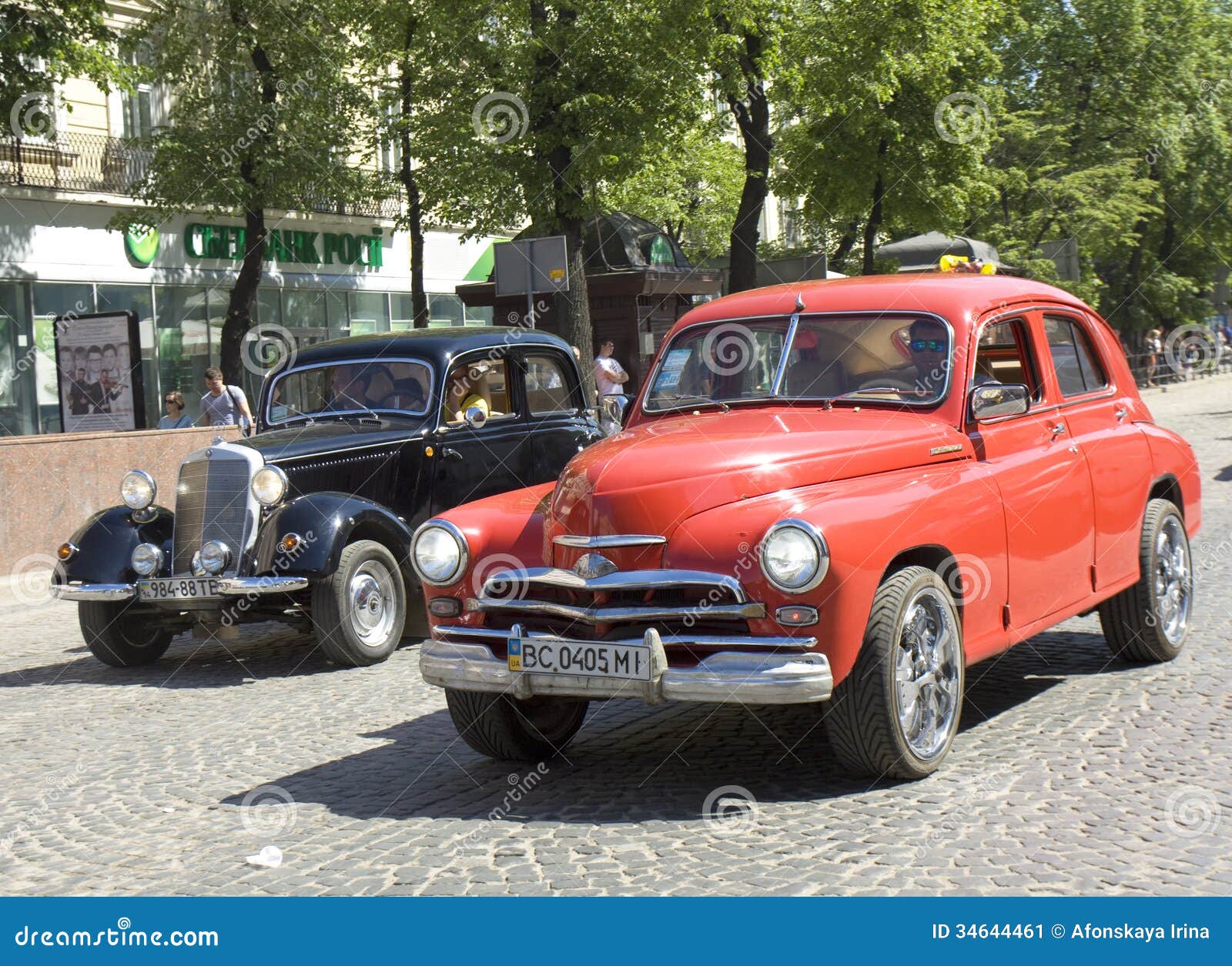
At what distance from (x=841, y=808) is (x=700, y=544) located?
105cm

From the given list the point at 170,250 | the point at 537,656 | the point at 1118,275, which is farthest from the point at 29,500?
the point at 1118,275

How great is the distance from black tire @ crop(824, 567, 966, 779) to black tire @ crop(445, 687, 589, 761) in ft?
4.28

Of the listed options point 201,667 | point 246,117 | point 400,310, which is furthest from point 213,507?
point 400,310

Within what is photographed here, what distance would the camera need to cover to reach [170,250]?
30062 millimetres

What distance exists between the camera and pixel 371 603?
9.62m

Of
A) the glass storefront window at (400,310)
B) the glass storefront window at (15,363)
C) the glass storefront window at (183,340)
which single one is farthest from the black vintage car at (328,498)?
the glass storefront window at (400,310)

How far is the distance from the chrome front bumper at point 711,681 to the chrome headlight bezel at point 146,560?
14.5ft

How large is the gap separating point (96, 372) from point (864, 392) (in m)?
13.9

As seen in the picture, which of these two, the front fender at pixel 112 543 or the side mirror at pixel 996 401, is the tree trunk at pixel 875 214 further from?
the side mirror at pixel 996 401

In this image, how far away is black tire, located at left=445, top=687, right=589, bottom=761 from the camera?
6328 millimetres

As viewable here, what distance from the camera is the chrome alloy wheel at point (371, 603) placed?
942 cm

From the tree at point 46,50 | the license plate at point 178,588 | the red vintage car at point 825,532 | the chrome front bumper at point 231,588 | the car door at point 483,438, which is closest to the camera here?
the red vintage car at point 825,532

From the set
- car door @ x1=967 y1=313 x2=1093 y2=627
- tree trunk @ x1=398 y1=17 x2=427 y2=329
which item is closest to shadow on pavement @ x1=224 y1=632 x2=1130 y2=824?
car door @ x1=967 y1=313 x2=1093 y2=627

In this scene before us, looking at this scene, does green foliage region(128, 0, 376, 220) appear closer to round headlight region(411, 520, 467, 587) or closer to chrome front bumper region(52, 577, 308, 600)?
chrome front bumper region(52, 577, 308, 600)
